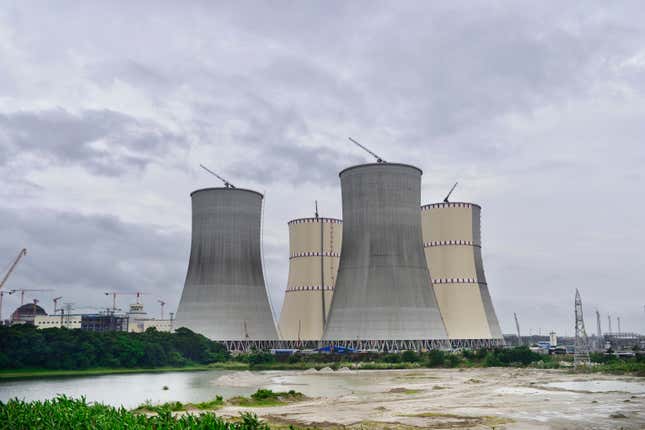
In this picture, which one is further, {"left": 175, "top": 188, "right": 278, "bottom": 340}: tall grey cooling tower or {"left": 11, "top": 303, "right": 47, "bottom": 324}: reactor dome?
{"left": 11, "top": 303, "right": 47, "bottom": 324}: reactor dome

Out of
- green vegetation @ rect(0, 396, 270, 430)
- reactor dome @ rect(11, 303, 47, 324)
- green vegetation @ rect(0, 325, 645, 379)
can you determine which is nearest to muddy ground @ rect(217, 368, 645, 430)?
green vegetation @ rect(0, 396, 270, 430)

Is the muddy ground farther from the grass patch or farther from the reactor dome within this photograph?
the reactor dome

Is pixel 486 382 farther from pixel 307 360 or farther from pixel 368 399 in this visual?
pixel 307 360

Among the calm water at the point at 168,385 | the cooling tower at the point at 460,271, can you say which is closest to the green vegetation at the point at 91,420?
the calm water at the point at 168,385

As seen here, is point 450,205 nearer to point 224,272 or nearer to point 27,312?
point 224,272

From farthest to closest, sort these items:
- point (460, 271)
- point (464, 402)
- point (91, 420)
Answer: point (460, 271) → point (464, 402) → point (91, 420)

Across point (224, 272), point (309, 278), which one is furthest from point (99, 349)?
point (309, 278)

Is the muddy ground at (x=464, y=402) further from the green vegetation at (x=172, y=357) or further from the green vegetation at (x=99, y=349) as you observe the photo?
the green vegetation at (x=99, y=349)
